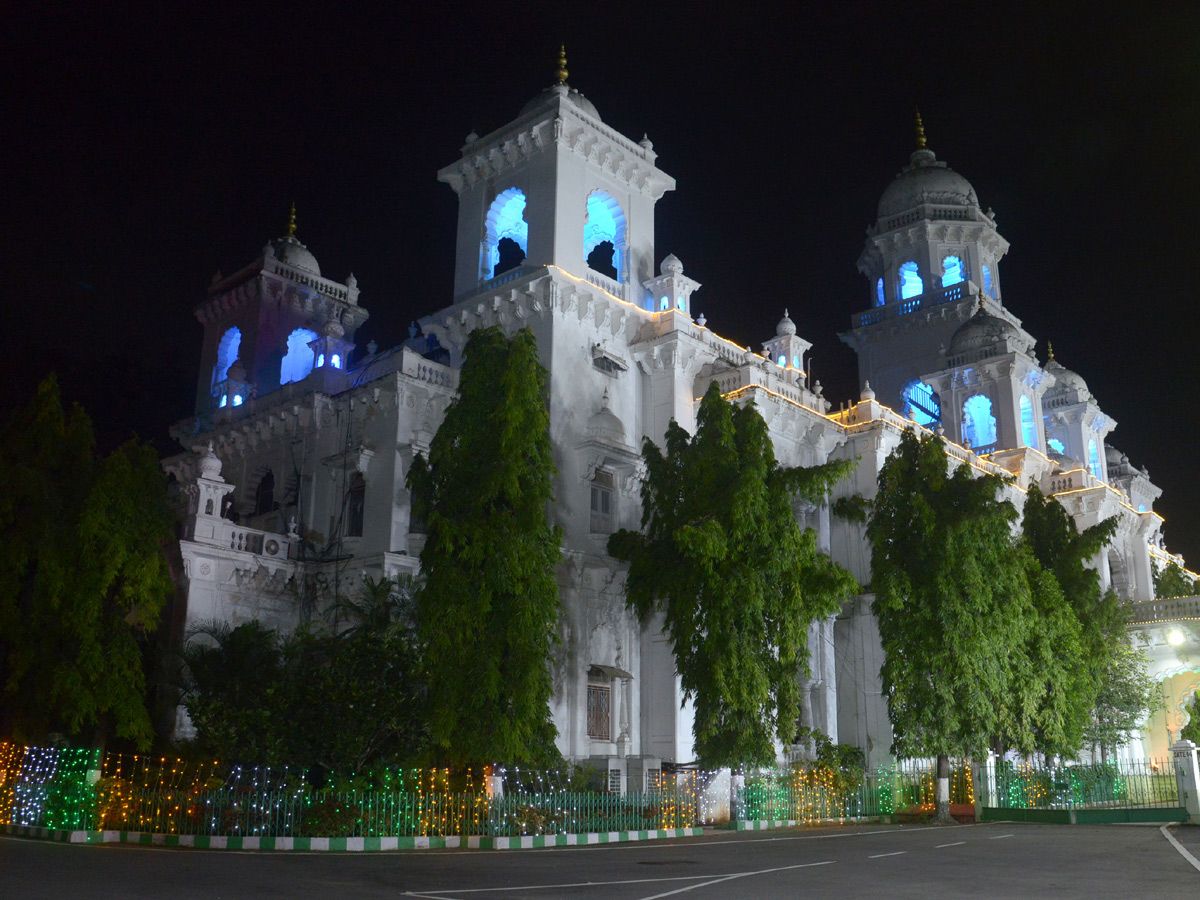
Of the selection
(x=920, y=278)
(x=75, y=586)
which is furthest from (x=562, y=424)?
(x=920, y=278)

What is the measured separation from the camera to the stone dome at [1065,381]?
54078 millimetres

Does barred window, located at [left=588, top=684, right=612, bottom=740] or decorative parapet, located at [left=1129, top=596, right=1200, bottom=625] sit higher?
decorative parapet, located at [left=1129, top=596, right=1200, bottom=625]

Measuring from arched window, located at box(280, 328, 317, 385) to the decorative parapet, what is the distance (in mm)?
30649

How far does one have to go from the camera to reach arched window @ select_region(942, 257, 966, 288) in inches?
2005

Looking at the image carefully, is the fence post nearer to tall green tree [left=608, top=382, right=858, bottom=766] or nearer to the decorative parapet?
tall green tree [left=608, top=382, right=858, bottom=766]

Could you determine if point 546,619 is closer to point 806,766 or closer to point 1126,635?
point 806,766

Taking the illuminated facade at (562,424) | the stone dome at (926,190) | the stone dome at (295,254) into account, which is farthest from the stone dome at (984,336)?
the stone dome at (295,254)

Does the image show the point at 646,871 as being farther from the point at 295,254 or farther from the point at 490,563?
the point at 295,254

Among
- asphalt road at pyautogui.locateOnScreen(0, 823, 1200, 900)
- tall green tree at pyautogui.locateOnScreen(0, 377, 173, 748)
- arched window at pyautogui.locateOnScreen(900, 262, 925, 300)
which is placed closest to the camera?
asphalt road at pyautogui.locateOnScreen(0, 823, 1200, 900)

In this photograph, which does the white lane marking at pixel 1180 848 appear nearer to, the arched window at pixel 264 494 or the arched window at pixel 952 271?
the arched window at pixel 264 494

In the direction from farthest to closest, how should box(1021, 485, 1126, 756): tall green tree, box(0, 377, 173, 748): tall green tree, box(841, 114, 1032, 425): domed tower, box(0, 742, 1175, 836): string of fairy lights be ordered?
box(841, 114, 1032, 425): domed tower, box(1021, 485, 1126, 756): tall green tree, box(0, 377, 173, 748): tall green tree, box(0, 742, 1175, 836): string of fairy lights

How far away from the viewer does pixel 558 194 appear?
31.8m

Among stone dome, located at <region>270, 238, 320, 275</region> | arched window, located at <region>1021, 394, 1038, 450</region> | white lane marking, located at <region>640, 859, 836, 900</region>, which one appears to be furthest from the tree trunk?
stone dome, located at <region>270, 238, 320, 275</region>

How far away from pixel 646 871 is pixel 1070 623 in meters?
20.4
